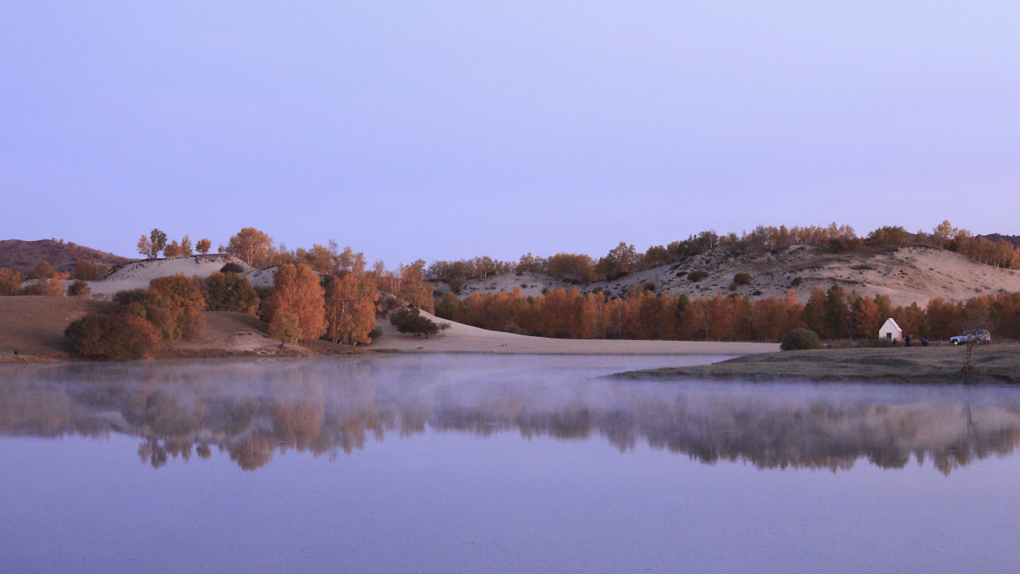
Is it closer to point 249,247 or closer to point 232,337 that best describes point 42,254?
point 249,247

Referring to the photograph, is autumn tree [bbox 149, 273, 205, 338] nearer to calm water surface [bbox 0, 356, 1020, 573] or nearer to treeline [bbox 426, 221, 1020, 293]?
calm water surface [bbox 0, 356, 1020, 573]

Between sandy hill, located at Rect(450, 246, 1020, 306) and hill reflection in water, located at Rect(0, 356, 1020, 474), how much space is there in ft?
238

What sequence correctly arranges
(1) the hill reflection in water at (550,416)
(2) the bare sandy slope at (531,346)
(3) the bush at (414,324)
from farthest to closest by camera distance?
(3) the bush at (414,324) < (2) the bare sandy slope at (531,346) < (1) the hill reflection in water at (550,416)

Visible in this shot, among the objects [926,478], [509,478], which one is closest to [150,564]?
[509,478]

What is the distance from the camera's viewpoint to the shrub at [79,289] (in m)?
59.9

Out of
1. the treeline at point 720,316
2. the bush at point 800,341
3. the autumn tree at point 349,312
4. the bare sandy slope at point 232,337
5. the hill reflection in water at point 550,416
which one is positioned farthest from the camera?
the treeline at point 720,316

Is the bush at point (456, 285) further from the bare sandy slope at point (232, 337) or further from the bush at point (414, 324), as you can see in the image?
the bare sandy slope at point (232, 337)

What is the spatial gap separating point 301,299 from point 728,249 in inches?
3332

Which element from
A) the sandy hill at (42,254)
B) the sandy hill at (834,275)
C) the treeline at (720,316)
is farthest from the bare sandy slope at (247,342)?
the sandy hill at (42,254)

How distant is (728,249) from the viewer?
115 meters

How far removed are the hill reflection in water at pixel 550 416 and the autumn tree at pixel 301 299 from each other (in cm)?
2410

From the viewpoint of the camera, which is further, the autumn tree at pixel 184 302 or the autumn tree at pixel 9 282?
the autumn tree at pixel 9 282

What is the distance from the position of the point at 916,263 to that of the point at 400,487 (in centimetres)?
A: 10720

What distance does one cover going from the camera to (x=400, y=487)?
7.46 meters
